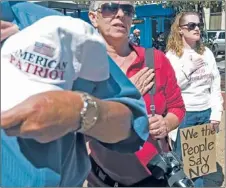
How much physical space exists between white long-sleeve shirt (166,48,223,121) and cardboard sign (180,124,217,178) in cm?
21

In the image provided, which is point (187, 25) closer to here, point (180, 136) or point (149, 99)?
point (180, 136)

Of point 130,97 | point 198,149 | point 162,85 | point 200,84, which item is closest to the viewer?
point 130,97

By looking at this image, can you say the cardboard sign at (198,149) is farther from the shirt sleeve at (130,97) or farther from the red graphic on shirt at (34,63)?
the red graphic on shirt at (34,63)

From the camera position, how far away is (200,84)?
326cm

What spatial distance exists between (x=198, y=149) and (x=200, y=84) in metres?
A: 0.52

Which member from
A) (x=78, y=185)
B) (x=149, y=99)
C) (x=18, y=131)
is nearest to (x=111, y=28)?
(x=149, y=99)

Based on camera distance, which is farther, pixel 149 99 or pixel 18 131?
pixel 149 99

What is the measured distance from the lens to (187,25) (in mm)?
3410

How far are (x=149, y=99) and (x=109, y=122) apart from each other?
3.41 feet

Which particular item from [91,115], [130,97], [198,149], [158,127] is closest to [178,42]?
[198,149]

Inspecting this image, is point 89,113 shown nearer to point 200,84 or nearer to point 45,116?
point 45,116

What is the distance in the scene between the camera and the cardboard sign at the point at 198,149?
9.40 feet

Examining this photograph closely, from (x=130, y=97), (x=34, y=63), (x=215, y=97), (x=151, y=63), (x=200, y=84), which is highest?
(x=34, y=63)

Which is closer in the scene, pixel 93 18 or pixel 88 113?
pixel 88 113
